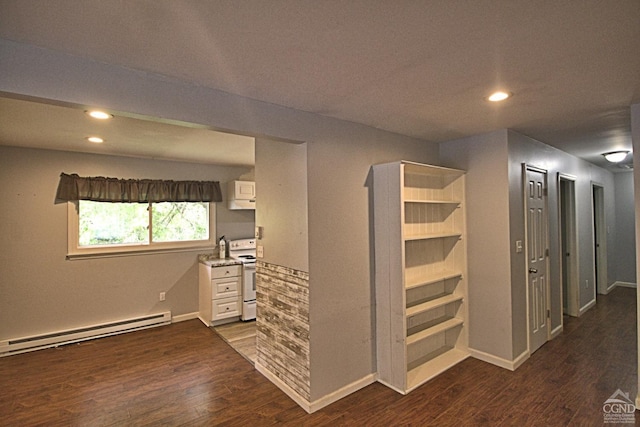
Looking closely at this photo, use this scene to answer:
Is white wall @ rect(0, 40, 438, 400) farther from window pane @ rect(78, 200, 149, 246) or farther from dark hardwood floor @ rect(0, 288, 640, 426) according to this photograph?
window pane @ rect(78, 200, 149, 246)

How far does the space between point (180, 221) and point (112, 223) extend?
2.88ft

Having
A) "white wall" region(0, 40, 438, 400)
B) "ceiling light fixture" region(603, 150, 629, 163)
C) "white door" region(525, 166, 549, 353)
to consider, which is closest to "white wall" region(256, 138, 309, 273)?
"white wall" region(0, 40, 438, 400)

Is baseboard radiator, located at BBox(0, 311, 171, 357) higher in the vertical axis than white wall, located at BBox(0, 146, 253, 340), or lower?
lower

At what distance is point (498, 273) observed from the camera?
125 inches

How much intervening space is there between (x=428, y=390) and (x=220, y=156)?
12.0ft

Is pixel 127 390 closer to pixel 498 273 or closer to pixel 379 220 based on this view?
pixel 379 220

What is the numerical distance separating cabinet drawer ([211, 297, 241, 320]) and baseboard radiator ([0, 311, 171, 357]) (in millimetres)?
785

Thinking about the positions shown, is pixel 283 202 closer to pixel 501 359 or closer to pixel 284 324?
pixel 284 324

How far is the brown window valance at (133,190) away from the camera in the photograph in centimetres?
404

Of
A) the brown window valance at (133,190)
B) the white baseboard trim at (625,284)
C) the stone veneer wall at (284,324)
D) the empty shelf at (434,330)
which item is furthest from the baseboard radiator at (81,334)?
the white baseboard trim at (625,284)

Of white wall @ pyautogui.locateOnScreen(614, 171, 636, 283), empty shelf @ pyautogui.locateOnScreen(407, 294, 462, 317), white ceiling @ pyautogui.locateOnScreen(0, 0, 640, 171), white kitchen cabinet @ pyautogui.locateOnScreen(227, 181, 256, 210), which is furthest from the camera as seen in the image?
white wall @ pyautogui.locateOnScreen(614, 171, 636, 283)

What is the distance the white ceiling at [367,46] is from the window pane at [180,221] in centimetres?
323

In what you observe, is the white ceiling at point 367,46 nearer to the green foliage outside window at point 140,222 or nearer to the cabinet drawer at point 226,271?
the cabinet drawer at point 226,271

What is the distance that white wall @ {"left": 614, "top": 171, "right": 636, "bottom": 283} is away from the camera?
6.11 m
